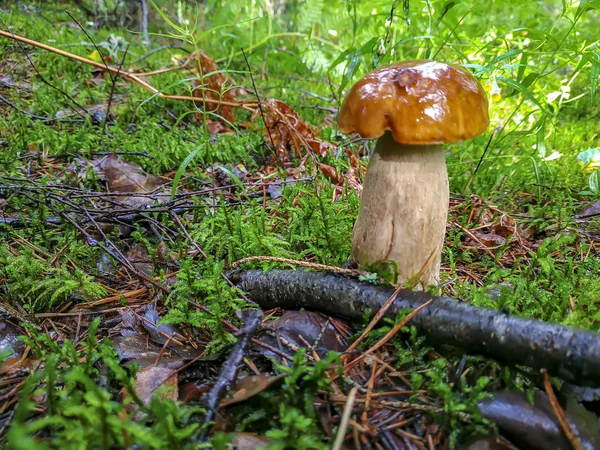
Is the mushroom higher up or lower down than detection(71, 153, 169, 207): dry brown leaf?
higher up

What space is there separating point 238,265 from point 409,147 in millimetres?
1050

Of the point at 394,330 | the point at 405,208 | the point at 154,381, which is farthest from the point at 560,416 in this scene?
the point at 154,381

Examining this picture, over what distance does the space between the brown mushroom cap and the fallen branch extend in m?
0.65

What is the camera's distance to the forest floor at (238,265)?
120cm

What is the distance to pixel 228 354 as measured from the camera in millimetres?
1502

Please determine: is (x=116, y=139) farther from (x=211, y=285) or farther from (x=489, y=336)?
(x=489, y=336)

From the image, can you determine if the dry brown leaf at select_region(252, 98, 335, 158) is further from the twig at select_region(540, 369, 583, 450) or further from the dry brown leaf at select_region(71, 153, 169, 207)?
the twig at select_region(540, 369, 583, 450)

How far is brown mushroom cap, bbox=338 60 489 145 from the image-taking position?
1554mm

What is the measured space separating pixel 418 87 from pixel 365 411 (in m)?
1.21

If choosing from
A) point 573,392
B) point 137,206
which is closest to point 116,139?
point 137,206

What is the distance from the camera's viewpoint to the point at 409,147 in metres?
1.77

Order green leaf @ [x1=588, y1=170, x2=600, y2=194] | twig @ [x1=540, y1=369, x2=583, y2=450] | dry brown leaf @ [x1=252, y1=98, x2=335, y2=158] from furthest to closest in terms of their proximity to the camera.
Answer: dry brown leaf @ [x1=252, y1=98, x2=335, y2=158] < green leaf @ [x1=588, y1=170, x2=600, y2=194] < twig @ [x1=540, y1=369, x2=583, y2=450]

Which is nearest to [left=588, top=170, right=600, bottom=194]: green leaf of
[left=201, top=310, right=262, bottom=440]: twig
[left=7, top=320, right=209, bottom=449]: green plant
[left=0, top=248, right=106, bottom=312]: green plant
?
→ [left=201, top=310, right=262, bottom=440]: twig

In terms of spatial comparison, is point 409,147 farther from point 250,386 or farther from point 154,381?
point 154,381
